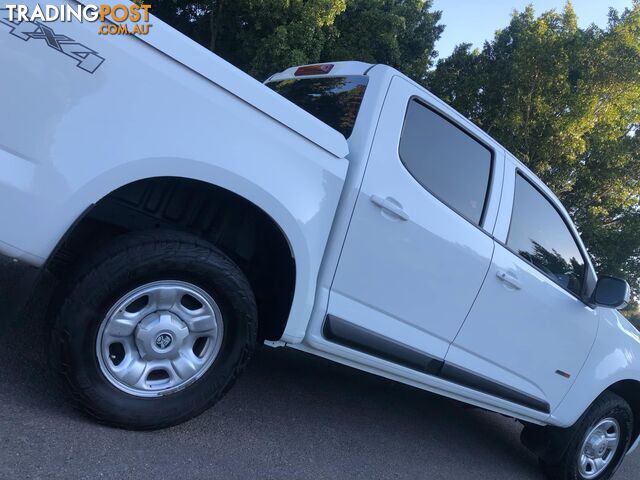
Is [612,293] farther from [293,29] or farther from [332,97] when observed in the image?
[293,29]

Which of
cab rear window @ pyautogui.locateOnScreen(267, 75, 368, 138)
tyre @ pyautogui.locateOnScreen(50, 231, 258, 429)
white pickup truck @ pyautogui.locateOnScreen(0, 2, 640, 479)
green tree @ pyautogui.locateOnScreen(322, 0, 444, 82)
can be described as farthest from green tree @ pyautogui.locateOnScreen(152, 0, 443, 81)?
tyre @ pyautogui.locateOnScreen(50, 231, 258, 429)

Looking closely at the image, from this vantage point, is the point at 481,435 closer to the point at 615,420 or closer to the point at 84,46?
the point at 615,420

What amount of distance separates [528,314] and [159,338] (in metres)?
2.22

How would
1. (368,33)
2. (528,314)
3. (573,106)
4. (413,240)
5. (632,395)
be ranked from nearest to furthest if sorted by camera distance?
(413,240) → (528,314) → (632,395) → (573,106) → (368,33)

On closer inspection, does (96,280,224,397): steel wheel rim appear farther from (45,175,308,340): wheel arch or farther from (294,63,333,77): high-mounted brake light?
(294,63,333,77): high-mounted brake light

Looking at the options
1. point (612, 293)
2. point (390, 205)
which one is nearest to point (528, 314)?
point (612, 293)

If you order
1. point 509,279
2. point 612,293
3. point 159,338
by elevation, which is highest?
point 612,293

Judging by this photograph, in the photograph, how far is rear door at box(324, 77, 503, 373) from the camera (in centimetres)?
282

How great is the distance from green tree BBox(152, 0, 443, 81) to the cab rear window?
649cm

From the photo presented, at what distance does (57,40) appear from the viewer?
204cm

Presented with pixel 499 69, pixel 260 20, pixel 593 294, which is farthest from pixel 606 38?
pixel 593 294

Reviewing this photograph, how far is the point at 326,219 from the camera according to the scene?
2.70 m

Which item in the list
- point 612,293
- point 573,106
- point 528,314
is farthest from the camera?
point 573,106

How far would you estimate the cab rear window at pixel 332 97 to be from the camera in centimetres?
300
